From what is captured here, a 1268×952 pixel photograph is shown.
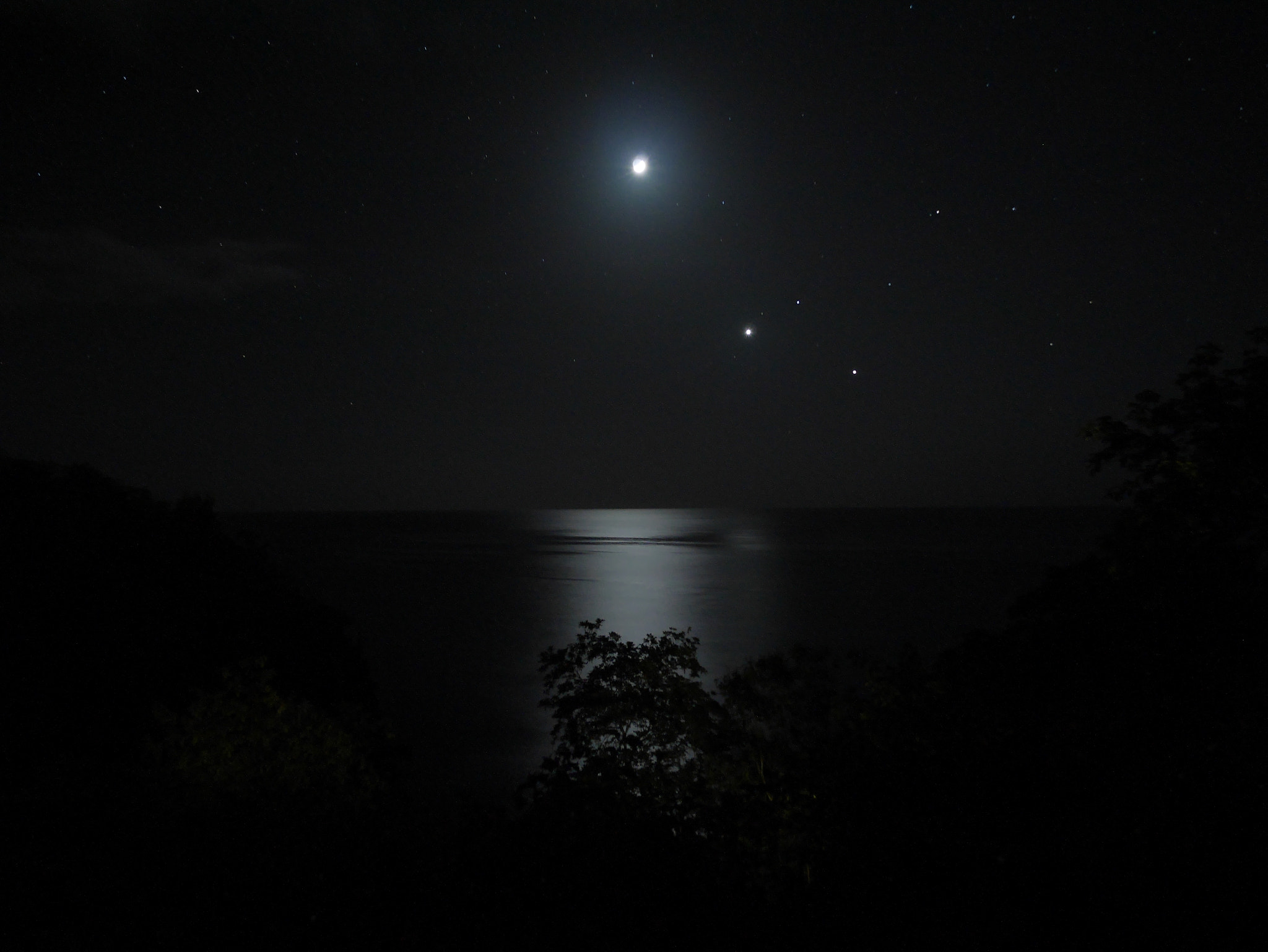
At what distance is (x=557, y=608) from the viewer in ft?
270

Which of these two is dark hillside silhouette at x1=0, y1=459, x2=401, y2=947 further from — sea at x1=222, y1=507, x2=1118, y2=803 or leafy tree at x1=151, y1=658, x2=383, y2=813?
sea at x1=222, y1=507, x2=1118, y2=803

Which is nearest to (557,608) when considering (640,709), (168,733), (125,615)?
(125,615)

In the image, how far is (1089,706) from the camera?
29.9 ft

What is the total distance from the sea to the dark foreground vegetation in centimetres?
173

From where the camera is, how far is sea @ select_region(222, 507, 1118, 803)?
1623 inches

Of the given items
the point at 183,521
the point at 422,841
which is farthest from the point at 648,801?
the point at 183,521

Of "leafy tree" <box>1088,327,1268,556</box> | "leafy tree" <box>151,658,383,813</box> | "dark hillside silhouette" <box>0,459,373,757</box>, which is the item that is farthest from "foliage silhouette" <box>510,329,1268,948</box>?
"dark hillside silhouette" <box>0,459,373,757</box>

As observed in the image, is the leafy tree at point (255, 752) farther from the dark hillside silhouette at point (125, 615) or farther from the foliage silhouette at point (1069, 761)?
the foliage silhouette at point (1069, 761)

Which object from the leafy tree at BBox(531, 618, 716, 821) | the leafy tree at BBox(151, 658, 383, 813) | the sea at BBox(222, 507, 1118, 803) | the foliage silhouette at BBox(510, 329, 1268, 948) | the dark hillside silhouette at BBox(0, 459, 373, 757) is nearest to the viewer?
the foliage silhouette at BBox(510, 329, 1268, 948)

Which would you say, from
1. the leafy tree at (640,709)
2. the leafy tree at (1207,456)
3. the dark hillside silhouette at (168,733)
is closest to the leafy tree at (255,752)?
the dark hillside silhouette at (168,733)

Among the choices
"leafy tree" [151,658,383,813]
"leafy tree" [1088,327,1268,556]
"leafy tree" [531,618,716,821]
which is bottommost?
"leafy tree" [151,658,383,813]

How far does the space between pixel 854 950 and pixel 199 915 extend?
6.60 m

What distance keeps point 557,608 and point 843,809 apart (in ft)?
249

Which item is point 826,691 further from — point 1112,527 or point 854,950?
point 854,950
